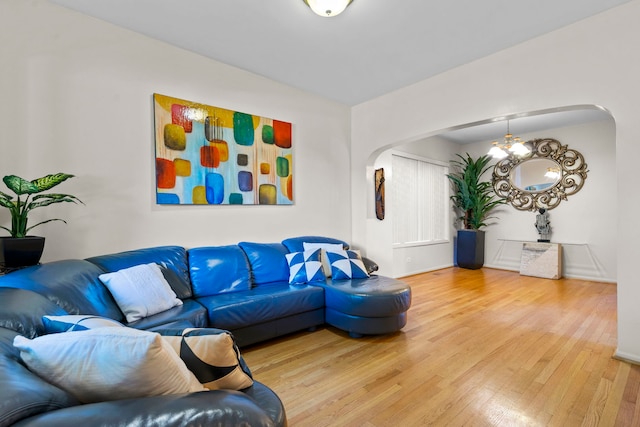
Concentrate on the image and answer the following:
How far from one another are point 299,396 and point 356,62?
3.10 metres

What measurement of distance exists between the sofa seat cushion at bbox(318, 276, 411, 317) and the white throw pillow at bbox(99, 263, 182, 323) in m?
1.37

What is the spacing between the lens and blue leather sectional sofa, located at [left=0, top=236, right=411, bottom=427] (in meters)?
0.64

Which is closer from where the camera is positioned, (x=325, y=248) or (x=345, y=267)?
(x=345, y=267)

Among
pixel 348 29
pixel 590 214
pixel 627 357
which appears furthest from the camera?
pixel 590 214

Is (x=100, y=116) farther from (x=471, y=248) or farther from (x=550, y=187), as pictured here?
(x=550, y=187)

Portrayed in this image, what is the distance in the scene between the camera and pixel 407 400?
1880 millimetres

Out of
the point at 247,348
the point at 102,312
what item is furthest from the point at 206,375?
the point at 247,348

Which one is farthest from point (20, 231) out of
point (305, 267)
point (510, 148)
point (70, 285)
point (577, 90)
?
point (510, 148)

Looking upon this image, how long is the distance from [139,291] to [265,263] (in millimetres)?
1252

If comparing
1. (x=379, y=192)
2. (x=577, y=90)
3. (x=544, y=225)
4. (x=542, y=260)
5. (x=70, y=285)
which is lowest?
(x=542, y=260)

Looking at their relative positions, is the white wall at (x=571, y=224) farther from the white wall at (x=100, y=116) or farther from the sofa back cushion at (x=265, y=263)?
the white wall at (x=100, y=116)

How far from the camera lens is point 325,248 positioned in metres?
3.50

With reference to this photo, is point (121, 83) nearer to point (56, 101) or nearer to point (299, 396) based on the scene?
point (56, 101)

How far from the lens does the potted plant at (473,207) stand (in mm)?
6039
